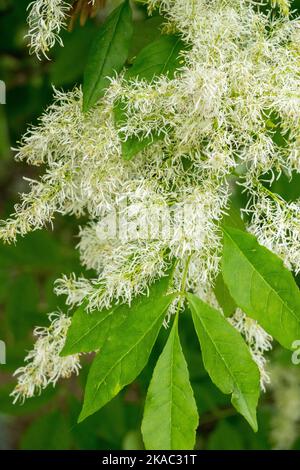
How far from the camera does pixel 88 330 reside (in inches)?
51.4

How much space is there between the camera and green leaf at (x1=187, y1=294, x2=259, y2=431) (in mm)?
1205

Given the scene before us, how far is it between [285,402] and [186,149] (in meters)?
1.96

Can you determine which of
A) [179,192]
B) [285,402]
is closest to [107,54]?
[179,192]

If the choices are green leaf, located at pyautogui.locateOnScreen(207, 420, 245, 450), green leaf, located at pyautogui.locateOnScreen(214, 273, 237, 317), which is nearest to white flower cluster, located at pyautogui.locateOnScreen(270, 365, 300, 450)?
green leaf, located at pyautogui.locateOnScreen(207, 420, 245, 450)

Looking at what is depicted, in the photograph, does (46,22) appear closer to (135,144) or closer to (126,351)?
(135,144)

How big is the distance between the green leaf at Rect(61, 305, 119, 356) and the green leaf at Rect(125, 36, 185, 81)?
44 centimetres

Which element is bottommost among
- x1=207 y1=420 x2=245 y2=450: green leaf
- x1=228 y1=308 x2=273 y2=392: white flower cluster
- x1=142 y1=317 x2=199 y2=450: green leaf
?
x1=207 y1=420 x2=245 y2=450: green leaf

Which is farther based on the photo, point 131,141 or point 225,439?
point 225,439

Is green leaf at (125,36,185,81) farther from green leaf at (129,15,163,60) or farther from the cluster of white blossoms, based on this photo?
green leaf at (129,15,163,60)

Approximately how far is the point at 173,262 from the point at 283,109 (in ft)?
1.09

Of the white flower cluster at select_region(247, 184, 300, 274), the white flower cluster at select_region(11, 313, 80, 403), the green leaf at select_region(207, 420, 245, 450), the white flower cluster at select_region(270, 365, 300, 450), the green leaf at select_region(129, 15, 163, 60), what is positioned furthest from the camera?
the white flower cluster at select_region(270, 365, 300, 450)

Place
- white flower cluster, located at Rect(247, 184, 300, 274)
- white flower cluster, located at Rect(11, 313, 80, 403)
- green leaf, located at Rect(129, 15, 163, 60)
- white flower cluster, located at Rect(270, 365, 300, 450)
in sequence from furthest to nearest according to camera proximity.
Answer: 1. white flower cluster, located at Rect(270, 365, 300, 450)
2. green leaf, located at Rect(129, 15, 163, 60)
3. white flower cluster, located at Rect(11, 313, 80, 403)
4. white flower cluster, located at Rect(247, 184, 300, 274)

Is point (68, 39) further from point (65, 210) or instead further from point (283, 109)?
point (283, 109)

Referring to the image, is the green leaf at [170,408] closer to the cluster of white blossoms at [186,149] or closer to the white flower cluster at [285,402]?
the cluster of white blossoms at [186,149]
